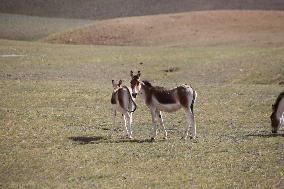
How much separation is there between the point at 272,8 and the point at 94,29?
4124cm

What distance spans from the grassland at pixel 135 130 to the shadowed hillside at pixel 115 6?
5922 centimetres

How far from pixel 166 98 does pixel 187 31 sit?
171ft

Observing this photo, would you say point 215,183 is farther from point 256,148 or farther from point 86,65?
point 86,65

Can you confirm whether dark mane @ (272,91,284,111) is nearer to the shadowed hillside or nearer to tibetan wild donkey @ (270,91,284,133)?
tibetan wild donkey @ (270,91,284,133)

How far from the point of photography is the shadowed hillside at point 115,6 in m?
107

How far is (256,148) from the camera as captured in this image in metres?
20.4

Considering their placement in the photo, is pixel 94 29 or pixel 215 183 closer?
pixel 215 183

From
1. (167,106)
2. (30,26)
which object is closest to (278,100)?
(167,106)

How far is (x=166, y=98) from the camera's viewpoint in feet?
71.2

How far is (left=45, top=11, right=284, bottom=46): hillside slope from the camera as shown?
67.3 meters

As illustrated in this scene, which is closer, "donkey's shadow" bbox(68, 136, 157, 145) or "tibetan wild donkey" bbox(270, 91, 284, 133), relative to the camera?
"donkey's shadow" bbox(68, 136, 157, 145)

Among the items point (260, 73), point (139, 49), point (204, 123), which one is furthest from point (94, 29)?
point (204, 123)

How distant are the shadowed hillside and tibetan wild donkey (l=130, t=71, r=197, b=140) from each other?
84611 millimetres

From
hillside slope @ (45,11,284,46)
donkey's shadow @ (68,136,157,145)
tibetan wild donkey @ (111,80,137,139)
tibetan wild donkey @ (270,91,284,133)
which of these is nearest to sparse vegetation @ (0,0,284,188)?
donkey's shadow @ (68,136,157,145)
